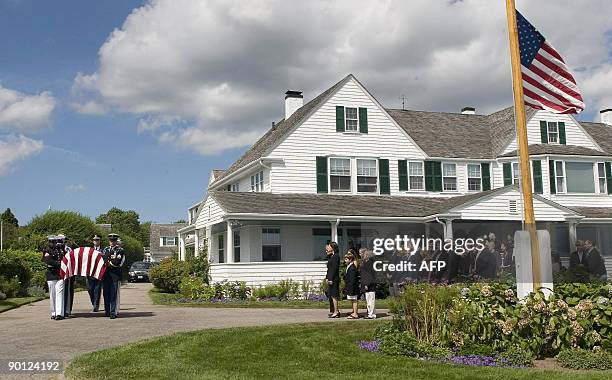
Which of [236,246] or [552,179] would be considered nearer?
[236,246]

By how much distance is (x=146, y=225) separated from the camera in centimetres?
15188

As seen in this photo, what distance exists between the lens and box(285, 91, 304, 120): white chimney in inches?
1356

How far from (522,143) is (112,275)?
923cm

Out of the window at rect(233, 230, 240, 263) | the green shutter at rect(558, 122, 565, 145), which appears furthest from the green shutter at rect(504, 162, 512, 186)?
the window at rect(233, 230, 240, 263)

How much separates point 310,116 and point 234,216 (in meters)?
7.45

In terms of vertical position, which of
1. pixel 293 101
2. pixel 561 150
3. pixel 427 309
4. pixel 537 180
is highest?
pixel 293 101

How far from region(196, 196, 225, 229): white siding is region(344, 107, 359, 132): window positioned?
725 cm

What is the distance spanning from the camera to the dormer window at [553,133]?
33.0m

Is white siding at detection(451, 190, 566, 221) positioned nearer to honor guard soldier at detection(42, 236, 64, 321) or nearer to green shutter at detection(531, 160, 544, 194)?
green shutter at detection(531, 160, 544, 194)

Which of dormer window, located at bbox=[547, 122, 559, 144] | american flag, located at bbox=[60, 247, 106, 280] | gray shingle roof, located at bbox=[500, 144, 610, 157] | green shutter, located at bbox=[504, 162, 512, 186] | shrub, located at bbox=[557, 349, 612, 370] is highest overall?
dormer window, located at bbox=[547, 122, 559, 144]

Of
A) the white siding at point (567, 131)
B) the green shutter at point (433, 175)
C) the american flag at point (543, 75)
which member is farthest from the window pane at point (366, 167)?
the american flag at point (543, 75)

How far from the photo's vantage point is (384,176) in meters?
30.1

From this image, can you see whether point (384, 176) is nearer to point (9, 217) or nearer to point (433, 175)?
point (433, 175)

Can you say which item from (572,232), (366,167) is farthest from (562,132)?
(366,167)
